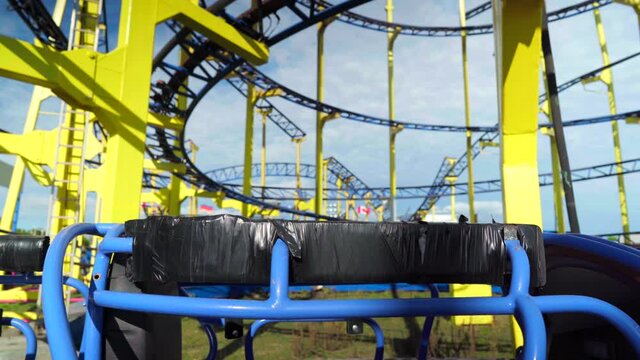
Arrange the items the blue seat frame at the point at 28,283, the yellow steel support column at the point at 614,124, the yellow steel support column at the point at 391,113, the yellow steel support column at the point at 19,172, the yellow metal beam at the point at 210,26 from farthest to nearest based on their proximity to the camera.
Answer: the yellow steel support column at the point at 614,124
the yellow steel support column at the point at 391,113
the yellow steel support column at the point at 19,172
the yellow metal beam at the point at 210,26
the blue seat frame at the point at 28,283

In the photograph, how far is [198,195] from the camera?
20562 millimetres

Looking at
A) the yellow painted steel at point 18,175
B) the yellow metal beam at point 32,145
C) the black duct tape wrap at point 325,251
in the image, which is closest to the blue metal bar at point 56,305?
the black duct tape wrap at point 325,251

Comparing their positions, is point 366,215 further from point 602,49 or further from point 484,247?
point 484,247

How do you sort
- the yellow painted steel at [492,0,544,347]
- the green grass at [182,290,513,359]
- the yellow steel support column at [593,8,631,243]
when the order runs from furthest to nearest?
1. the yellow steel support column at [593,8,631,243]
2. the green grass at [182,290,513,359]
3. the yellow painted steel at [492,0,544,347]

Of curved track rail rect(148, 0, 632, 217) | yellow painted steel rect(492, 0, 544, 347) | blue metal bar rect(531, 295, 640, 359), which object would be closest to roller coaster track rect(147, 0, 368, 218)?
curved track rail rect(148, 0, 632, 217)

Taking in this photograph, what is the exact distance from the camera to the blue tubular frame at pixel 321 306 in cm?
113

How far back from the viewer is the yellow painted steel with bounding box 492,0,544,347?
5.04 m

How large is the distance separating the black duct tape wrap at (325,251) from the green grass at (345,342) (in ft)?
14.6

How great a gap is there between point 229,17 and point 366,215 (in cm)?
2956

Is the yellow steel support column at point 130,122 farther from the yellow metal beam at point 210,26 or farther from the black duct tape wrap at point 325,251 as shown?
the black duct tape wrap at point 325,251

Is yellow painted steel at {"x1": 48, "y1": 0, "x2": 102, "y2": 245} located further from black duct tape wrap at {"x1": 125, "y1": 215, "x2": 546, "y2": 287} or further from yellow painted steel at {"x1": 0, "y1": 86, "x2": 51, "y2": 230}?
black duct tape wrap at {"x1": 125, "y1": 215, "x2": 546, "y2": 287}

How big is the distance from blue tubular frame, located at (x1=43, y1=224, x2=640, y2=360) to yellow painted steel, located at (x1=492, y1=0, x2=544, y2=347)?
435 centimetres

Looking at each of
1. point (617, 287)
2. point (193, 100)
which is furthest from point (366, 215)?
point (617, 287)

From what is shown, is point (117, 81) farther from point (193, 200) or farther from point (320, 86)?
point (193, 200)
